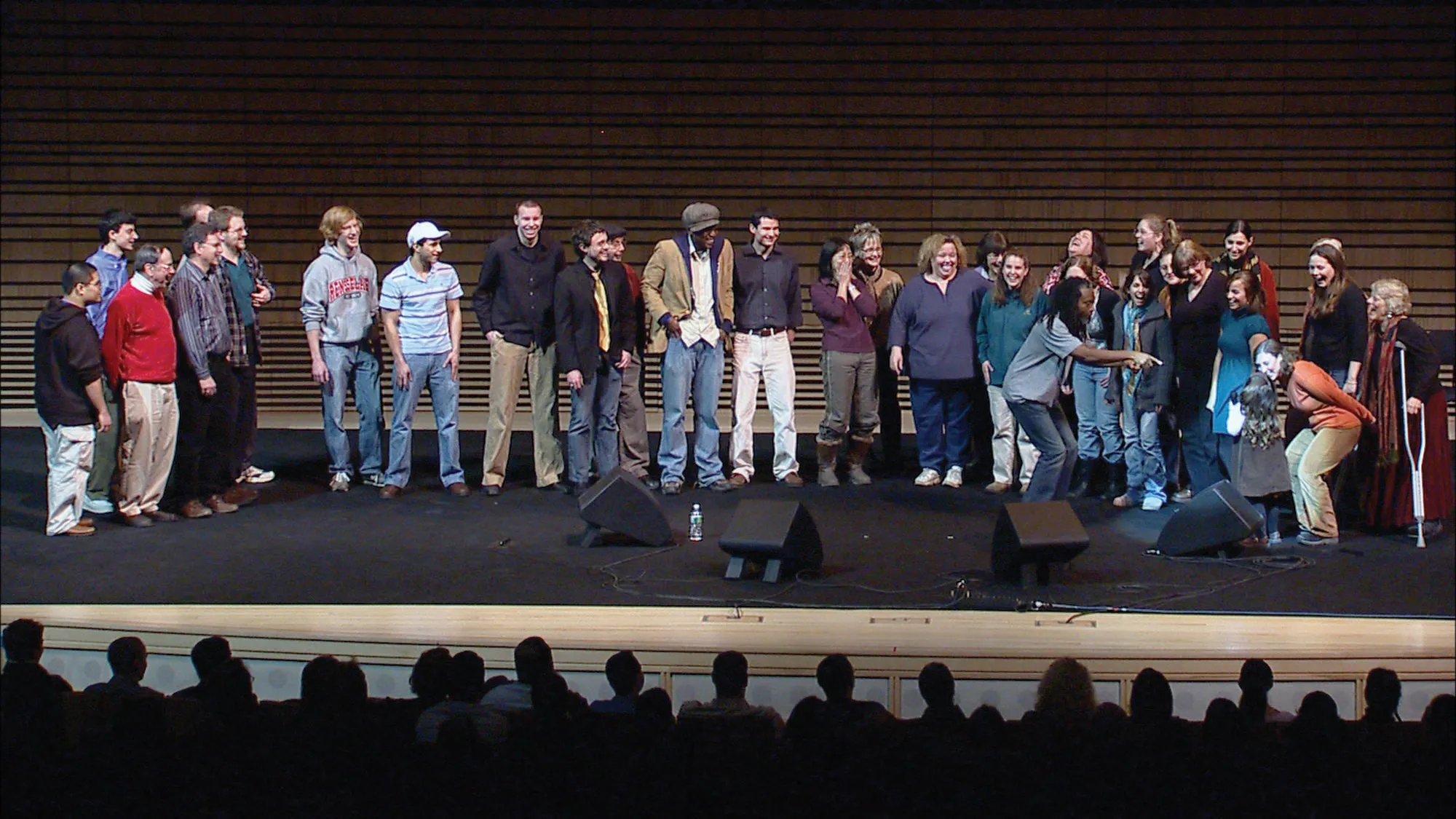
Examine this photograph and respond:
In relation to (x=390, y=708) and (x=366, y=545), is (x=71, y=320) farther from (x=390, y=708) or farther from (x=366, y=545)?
(x=390, y=708)

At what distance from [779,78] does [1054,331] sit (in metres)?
4.49

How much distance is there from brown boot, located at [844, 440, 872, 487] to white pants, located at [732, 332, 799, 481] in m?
0.41

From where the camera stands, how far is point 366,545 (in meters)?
6.54

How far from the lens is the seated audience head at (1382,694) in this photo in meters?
3.49

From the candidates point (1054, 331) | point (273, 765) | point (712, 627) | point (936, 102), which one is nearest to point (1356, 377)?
point (1054, 331)

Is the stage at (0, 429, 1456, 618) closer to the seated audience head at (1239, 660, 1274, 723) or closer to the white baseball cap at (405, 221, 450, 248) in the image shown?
the white baseball cap at (405, 221, 450, 248)

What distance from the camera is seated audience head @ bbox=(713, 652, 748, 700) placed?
370 centimetres

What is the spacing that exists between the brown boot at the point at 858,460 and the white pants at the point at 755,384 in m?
0.41

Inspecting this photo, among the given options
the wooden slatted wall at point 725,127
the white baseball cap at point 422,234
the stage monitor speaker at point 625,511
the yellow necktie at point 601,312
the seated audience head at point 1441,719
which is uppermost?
the wooden slatted wall at point 725,127

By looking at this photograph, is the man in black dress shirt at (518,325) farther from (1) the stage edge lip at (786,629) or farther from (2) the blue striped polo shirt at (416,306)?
(1) the stage edge lip at (786,629)

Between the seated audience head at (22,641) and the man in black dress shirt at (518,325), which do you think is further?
the man in black dress shirt at (518,325)

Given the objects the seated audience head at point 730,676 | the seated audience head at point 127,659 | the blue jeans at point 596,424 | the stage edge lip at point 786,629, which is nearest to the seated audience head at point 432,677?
the seated audience head at point 730,676

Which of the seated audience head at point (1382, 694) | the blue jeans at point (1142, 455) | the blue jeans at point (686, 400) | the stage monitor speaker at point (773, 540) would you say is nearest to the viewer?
the seated audience head at point (1382, 694)

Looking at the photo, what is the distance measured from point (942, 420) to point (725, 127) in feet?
11.5
